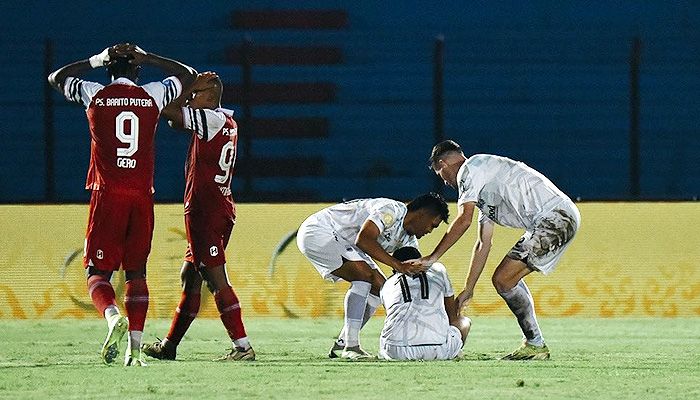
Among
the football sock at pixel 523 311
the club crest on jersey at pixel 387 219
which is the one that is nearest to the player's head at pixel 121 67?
the club crest on jersey at pixel 387 219

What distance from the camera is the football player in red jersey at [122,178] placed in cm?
851

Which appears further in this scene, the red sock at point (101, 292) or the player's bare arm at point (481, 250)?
the player's bare arm at point (481, 250)

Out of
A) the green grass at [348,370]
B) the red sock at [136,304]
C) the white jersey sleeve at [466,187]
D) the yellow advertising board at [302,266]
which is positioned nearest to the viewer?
the green grass at [348,370]

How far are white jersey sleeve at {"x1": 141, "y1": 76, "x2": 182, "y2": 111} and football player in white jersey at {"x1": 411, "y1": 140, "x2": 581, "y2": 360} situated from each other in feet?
5.80

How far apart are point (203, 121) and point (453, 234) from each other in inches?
68.5

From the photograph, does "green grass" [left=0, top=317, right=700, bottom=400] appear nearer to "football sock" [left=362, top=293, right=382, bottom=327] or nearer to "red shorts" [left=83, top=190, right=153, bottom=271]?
"football sock" [left=362, top=293, right=382, bottom=327]

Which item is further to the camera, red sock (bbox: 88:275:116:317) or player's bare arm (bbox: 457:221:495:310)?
Answer: player's bare arm (bbox: 457:221:495:310)

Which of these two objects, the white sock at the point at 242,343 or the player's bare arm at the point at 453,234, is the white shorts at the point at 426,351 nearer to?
the player's bare arm at the point at 453,234

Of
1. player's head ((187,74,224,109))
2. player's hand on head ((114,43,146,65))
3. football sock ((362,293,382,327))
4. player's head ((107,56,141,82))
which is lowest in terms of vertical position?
football sock ((362,293,382,327))

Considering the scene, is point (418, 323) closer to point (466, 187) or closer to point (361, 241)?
point (361, 241)

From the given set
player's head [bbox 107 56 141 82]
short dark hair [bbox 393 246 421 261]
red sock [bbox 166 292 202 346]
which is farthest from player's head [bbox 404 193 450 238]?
player's head [bbox 107 56 141 82]

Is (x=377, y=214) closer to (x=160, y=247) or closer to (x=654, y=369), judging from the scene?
(x=654, y=369)

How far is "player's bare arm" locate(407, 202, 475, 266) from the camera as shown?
8945 millimetres

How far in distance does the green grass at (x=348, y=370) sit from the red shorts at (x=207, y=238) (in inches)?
25.2
